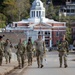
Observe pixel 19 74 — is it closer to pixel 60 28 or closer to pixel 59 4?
pixel 60 28

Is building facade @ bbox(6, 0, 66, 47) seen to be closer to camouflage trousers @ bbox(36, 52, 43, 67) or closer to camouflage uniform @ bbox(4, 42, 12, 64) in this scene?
camouflage uniform @ bbox(4, 42, 12, 64)

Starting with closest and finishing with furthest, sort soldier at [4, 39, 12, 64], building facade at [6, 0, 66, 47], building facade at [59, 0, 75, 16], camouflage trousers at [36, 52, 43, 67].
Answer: camouflage trousers at [36, 52, 43, 67], soldier at [4, 39, 12, 64], building facade at [6, 0, 66, 47], building facade at [59, 0, 75, 16]

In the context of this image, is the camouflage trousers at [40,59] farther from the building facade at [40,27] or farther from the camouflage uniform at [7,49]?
the building facade at [40,27]

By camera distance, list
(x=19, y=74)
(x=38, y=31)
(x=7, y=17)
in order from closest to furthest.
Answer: (x=19, y=74) < (x=38, y=31) < (x=7, y=17)

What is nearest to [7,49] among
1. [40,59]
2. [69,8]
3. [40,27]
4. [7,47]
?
[7,47]

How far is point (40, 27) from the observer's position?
5300 inches

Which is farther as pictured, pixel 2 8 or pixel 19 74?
pixel 2 8

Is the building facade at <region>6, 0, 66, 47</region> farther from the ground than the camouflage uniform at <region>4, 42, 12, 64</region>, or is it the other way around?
the camouflage uniform at <region>4, 42, 12, 64</region>

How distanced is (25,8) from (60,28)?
67.8 feet

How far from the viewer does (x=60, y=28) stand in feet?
452

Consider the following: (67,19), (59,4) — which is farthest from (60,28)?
(59,4)

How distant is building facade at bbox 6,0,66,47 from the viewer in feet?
443

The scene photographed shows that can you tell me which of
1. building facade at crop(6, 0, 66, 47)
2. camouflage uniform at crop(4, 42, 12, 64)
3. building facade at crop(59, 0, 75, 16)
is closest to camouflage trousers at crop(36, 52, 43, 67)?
camouflage uniform at crop(4, 42, 12, 64)

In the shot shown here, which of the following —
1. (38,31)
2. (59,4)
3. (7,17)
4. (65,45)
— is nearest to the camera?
(65,45)
